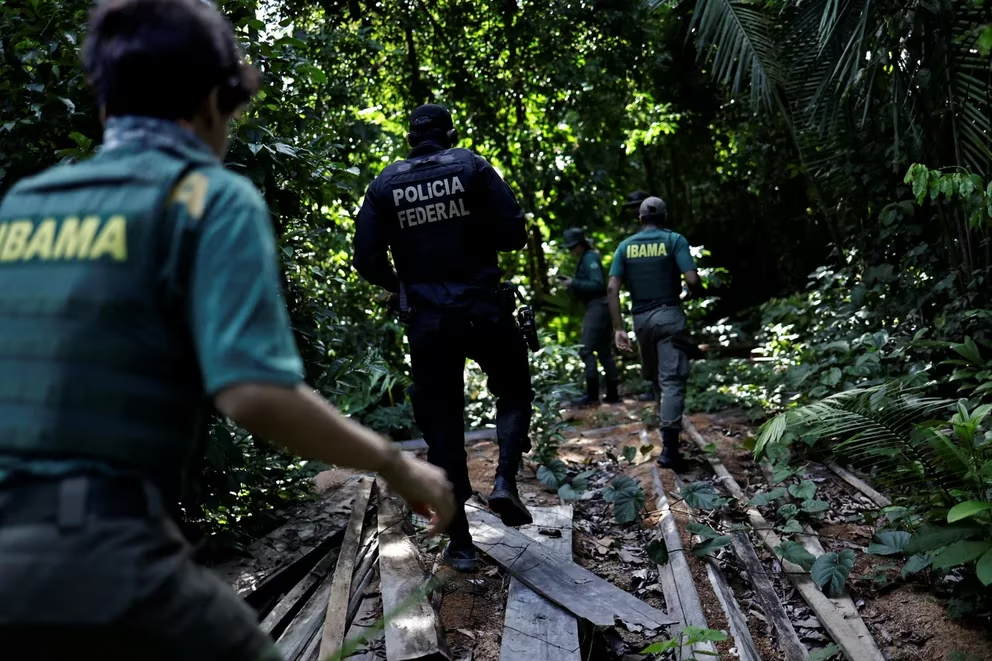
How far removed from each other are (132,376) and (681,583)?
11.0 ft

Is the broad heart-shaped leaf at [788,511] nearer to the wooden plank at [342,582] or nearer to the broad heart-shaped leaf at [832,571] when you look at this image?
the broad heart-shaped leaf at [832,571]

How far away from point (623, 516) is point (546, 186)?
8.90 meters

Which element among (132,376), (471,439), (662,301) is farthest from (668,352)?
(132,376)

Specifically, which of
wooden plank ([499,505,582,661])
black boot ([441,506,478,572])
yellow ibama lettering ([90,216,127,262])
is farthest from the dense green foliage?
yellow ibama lettering ([90,216,127,262])

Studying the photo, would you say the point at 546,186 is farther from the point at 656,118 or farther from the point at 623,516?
the point at 623,516

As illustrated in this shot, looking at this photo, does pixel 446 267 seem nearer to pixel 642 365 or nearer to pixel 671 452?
pixel 671 452

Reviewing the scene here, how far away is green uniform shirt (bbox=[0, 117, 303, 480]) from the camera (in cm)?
130

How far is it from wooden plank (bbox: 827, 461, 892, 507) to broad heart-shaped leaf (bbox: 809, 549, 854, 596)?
3.32 feet

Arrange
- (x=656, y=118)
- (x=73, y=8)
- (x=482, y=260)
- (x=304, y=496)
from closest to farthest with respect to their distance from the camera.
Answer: (x=73, y=8) → (x=482, y=260) → (x=304, y=496) → (x=656, y=118)

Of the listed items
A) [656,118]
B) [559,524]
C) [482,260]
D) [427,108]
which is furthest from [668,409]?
[656,118]

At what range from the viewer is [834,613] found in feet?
12.6

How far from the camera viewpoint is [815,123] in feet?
31.1

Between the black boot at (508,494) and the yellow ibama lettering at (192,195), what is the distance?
3.17 m

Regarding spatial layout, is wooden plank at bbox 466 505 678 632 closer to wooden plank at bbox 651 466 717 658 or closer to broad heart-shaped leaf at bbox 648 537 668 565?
wooden plank at bbox 651 466 717 658
